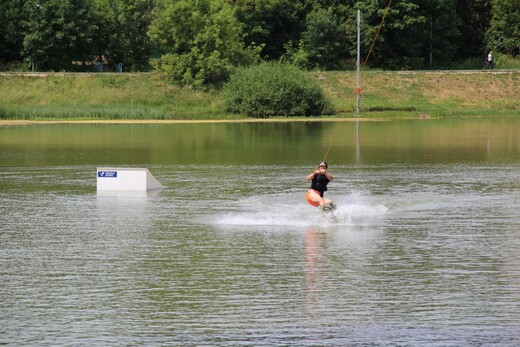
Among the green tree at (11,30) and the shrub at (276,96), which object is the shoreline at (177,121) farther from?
the green tree at (11,30)

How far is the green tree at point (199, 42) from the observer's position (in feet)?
333

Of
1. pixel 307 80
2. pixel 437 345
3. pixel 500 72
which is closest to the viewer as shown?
pixel 437 345

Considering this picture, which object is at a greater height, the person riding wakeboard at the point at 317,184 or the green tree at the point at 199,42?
the green tree at the point at 199,42

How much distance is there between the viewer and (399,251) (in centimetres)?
2531

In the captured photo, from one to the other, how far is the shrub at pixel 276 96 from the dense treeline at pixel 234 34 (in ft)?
37.9

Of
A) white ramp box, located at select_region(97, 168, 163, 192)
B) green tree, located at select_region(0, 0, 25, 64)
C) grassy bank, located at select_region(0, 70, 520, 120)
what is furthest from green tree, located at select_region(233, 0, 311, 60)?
white ramp box, located at select_region(97, 168, 163, 192)

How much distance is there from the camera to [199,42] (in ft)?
337

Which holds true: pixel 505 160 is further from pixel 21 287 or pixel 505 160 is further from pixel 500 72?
pixel 500 72

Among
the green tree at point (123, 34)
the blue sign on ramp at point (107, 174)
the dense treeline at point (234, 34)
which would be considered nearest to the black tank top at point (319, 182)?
the blue sign on ramp at point (107, 174)

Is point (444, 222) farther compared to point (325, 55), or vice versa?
point (325, 55)

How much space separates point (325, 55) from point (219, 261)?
284 feet

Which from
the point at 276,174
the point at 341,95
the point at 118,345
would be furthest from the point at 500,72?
the point at 118,345

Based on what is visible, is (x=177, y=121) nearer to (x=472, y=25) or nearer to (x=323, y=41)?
(x=323, y=41)

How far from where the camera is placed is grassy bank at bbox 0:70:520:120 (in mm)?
92188
